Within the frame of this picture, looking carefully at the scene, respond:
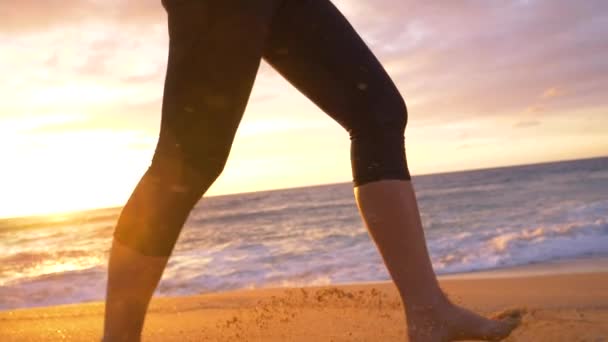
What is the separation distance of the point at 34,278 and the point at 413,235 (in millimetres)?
8379

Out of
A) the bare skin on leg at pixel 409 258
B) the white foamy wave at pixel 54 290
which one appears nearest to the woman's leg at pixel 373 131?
the bare skin on leg at pixel 409 258

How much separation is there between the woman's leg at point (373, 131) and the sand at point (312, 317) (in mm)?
891

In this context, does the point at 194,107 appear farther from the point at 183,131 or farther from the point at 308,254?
the point at 308,254

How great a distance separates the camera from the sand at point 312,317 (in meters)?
2.52

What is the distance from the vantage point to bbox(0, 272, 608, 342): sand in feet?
8.26

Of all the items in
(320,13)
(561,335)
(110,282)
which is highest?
(320,13)

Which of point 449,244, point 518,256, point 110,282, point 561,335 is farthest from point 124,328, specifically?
A: point 449,244

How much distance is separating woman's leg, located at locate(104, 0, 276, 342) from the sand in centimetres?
135

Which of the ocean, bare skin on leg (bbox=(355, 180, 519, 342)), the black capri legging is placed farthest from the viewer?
the ocean

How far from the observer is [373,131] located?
1529mm

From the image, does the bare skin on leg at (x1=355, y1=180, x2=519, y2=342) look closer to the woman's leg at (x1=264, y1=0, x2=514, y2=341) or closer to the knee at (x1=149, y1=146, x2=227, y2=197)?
the woman's leg at (x1=264, y1=0, x2=514, y2=341)

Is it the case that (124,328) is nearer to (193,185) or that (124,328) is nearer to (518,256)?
(193,185)

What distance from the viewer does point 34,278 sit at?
8.72 metres

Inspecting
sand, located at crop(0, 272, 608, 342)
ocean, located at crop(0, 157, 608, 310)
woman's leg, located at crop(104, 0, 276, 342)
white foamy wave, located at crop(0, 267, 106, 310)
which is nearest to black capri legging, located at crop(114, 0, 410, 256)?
woman's leg, located at crop(104, 0, 276, 342)
